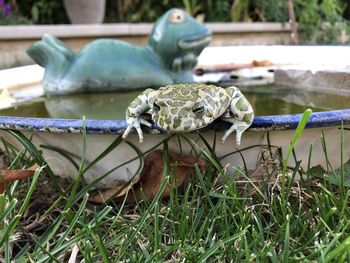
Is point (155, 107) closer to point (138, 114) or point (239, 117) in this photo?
point (138, 114)

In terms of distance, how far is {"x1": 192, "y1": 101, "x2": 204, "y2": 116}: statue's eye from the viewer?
1021 mm

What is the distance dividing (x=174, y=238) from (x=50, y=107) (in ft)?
3.21

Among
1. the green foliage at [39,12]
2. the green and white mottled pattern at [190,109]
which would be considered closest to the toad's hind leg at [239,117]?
the green and white mottled pattern at [190,109]

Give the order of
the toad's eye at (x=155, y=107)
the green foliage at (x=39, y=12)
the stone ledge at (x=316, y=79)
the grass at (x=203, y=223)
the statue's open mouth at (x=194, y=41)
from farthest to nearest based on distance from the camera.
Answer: the green foliage at (x=39, y=12), the statue's open mouth at (x=194, y=41), the stone ledge at (x=316, y=79), the toad's eye at (x=155, y=107), the grass at (x=203, y=223)

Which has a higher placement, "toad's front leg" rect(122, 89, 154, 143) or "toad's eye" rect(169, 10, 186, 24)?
"toad's eye" rect(169, 10, 186, 24)

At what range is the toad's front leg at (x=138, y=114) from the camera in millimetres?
1088

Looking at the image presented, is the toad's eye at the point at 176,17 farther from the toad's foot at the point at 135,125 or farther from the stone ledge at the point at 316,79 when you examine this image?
the toad's foot at the point at 135,125

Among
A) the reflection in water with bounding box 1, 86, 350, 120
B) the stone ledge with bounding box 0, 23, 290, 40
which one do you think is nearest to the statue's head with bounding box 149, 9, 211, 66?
the reflection in water with bounding box 1, 86, 350, 120

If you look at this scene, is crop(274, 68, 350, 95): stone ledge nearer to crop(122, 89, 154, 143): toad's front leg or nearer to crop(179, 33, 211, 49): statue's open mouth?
crop(179, 33, 211, 49): statue's open mouth

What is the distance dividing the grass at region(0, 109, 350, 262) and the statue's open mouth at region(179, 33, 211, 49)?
0.96 meters

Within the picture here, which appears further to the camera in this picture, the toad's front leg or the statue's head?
the statue's head

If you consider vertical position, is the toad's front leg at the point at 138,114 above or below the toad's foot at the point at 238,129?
above

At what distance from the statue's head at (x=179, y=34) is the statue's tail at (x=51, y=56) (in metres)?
0.39

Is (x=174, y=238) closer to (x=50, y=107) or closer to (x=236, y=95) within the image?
(x=236, y=95)
